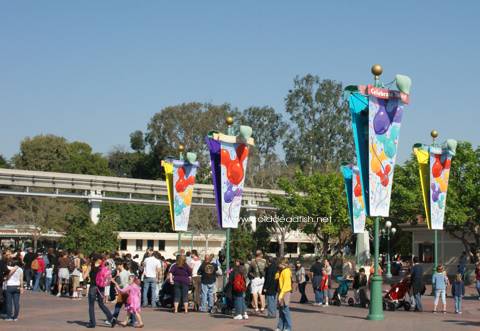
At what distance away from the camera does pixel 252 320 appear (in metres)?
18.8

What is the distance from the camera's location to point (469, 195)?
3859cm

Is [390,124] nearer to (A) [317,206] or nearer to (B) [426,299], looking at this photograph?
(B) [426,299]

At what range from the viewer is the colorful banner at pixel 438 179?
24906mm

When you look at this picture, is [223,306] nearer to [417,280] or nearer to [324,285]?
[324,285]

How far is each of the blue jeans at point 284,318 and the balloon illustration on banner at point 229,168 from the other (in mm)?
5010

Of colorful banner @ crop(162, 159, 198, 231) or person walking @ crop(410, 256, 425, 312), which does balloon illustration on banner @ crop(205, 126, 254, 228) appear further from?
person walking @ crop(410, 256, 425, 312)

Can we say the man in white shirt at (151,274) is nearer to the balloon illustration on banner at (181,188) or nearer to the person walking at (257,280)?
the balloon illustration on banner at (181,188)

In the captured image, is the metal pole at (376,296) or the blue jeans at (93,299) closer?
the blue jeans at (93,299)

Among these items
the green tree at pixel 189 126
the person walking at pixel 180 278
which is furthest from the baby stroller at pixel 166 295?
the green tree at pixel 189 126

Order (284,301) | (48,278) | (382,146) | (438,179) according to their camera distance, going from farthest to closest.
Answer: (48,278), (438,179), (382,146), (284,301)

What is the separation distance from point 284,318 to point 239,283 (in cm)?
329

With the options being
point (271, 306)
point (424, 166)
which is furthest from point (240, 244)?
point (271, 306)

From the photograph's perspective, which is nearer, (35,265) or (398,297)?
(398,297)

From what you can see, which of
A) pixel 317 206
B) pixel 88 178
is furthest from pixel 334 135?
pixel 88 178
